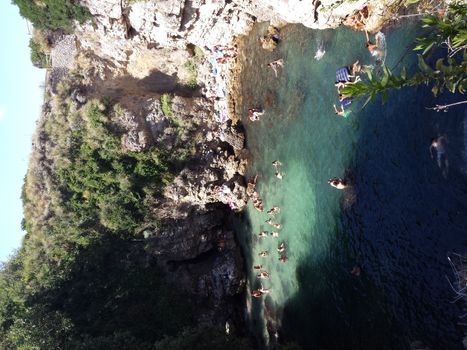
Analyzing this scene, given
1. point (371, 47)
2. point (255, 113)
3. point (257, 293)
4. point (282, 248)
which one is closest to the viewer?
point (371, 47)

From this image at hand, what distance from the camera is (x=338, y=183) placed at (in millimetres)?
14898

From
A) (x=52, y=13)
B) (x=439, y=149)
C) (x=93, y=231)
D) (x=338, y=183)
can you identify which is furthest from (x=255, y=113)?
(x=52, y=13)

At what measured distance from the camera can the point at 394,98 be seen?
509 inches

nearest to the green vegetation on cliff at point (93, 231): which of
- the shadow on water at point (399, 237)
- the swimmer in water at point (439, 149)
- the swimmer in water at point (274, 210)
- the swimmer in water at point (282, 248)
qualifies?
the swimmer in water at point (282, 248)

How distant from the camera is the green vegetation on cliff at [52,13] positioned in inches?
776

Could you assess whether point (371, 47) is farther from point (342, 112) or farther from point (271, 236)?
point (271, 236)

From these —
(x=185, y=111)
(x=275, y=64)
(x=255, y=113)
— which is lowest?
(x=255, y=113)

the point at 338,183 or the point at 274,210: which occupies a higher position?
the point at 274,210

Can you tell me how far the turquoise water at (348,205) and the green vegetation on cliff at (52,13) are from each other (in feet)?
29.2

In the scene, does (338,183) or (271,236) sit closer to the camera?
(338,183)

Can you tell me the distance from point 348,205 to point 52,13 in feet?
57.8

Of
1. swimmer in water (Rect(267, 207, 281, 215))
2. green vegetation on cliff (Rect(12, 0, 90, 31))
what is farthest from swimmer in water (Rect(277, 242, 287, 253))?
green vegetation on cliff (Rect(12, 0, 90, 31))

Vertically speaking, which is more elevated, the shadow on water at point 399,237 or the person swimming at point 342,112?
the person swimming at point 342,112

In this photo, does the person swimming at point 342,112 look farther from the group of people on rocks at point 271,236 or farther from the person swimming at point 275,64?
the group of people on rocks at point 271,236
